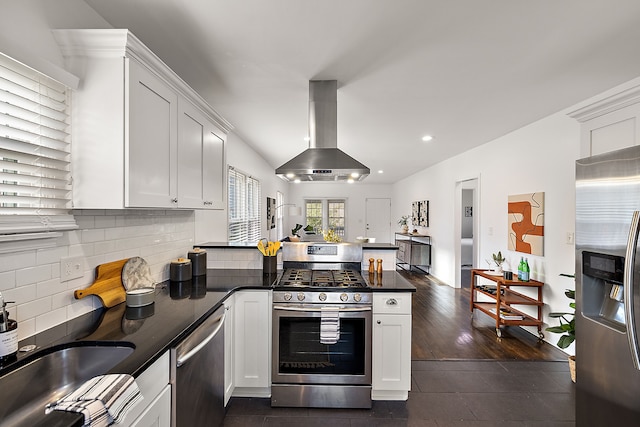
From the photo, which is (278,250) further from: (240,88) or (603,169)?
(603,169)

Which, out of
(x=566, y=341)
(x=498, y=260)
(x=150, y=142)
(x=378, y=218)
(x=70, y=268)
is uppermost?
(x=150, y=142)

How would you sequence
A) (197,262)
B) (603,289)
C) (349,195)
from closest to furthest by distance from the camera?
(603,289) < (197,262) < (349,195)

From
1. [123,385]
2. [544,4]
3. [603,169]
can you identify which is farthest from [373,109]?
[123,385]

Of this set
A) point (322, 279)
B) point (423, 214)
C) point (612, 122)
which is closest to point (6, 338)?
point (322, 279)

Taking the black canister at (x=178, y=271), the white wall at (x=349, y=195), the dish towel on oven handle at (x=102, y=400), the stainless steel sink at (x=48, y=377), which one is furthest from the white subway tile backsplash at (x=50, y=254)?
the white wall at (x=349, y=195)

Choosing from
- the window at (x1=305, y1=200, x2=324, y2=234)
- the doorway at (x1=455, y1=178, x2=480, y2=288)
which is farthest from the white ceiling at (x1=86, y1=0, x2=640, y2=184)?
the window at (x1=305, y1=200, x2=324, y2=234)

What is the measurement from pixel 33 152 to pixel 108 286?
A: 833 millimetres

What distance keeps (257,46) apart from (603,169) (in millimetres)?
2102

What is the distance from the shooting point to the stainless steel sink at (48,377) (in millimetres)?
1057

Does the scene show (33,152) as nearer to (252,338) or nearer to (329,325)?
(252,338)

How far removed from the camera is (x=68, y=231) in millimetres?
1512

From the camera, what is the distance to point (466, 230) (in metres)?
8.93

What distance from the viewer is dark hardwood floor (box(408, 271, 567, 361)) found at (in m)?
3.08

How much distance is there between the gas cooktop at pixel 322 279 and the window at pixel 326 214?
7381mm
